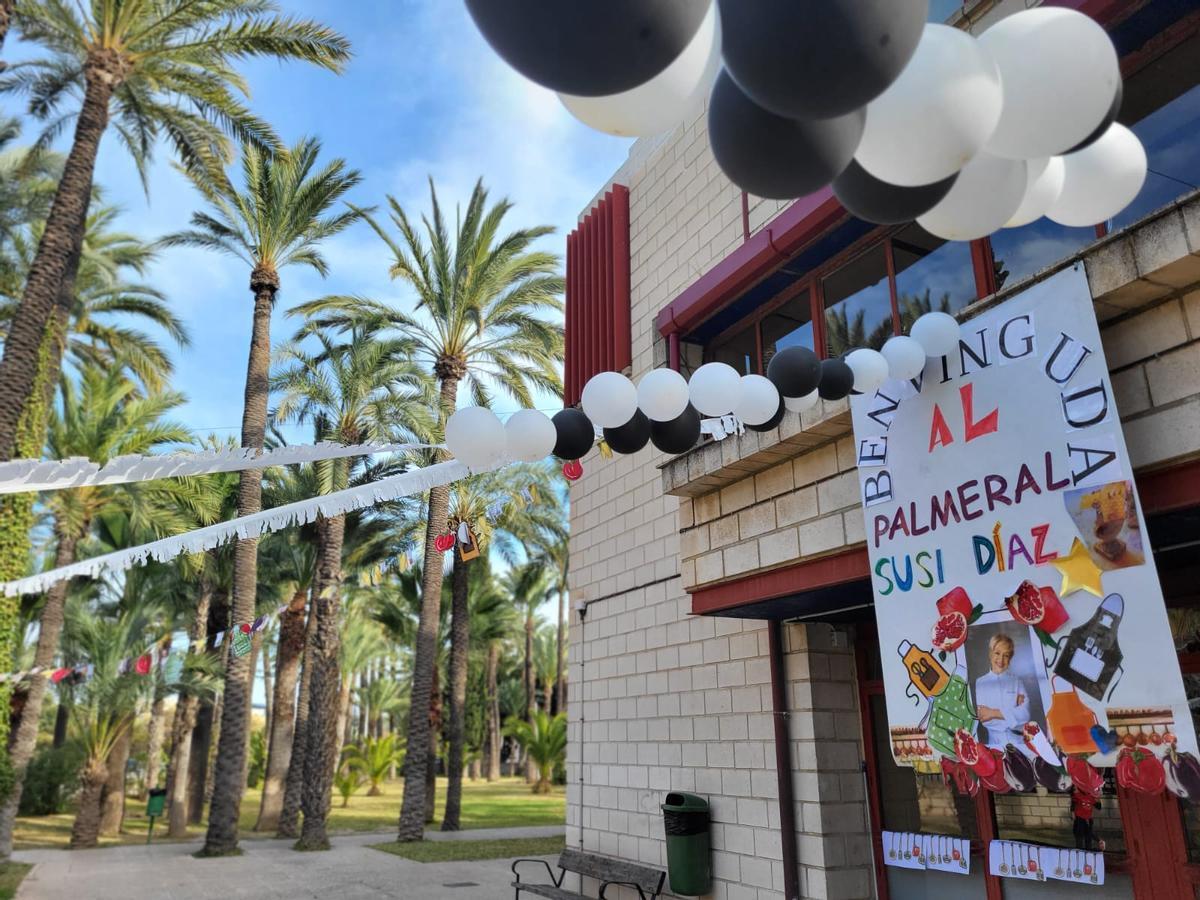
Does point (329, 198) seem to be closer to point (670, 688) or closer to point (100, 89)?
point (100, 89)

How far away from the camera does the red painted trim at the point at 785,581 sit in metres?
6.22

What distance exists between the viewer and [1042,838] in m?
5.91

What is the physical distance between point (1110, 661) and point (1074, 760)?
23.4 inches

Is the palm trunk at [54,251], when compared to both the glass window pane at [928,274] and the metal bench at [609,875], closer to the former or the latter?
the metal bench at [609,875]

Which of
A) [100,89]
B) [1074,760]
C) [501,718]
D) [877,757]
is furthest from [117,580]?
[501,718]

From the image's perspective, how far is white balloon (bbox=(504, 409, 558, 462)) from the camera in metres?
5.27

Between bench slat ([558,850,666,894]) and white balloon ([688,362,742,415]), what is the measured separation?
18.3ft

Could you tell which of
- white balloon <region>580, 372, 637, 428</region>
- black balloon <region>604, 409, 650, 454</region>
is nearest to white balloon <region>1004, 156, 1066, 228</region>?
white balloon <region>580, 372, 637, 428</region>

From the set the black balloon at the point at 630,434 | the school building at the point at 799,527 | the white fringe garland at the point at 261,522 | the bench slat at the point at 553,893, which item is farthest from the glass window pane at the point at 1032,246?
the bench slat at the point at 553,893

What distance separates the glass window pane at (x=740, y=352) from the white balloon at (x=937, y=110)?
677 centimetres

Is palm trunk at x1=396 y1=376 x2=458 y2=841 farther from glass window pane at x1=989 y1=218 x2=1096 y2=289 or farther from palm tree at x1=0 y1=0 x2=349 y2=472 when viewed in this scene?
glass window pane at x1=989 y1=218 x2=1096 y2=289

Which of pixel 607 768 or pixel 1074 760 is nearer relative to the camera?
pixel 1074 760

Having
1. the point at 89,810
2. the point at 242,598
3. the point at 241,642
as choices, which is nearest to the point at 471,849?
the point at 241,642

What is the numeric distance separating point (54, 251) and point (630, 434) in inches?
469
